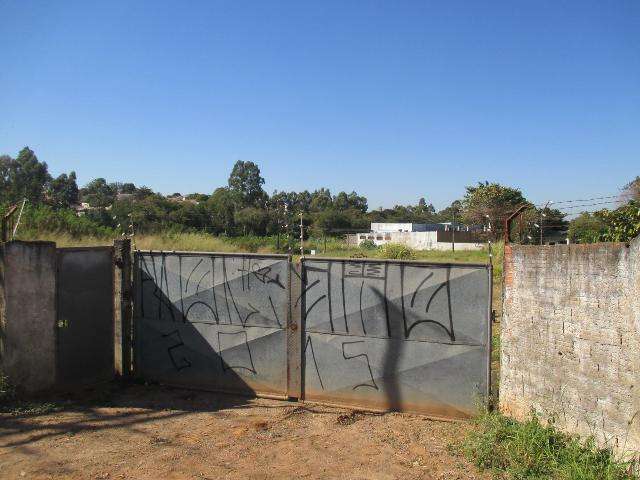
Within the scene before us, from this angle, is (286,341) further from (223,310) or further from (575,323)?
(575,323)

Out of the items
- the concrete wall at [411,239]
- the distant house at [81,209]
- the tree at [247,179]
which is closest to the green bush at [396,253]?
the distant house at [81,209]

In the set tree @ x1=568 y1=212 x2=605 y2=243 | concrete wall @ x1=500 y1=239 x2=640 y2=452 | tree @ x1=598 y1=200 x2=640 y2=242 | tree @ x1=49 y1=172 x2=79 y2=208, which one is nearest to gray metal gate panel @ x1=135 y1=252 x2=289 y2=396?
concrete wall @ x1=500 y1=239 x2=640 y2=452

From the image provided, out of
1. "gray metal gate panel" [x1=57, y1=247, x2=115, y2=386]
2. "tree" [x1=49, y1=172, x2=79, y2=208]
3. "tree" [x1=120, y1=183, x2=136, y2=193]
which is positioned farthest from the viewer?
"tree" [x1=120, y1=183, x2=136, y2=193]

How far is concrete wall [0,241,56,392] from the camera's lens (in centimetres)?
629

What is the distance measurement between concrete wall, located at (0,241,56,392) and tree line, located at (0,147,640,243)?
1.85 m

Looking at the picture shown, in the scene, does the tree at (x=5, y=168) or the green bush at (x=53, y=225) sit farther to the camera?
the tree at (x=5, y=168)

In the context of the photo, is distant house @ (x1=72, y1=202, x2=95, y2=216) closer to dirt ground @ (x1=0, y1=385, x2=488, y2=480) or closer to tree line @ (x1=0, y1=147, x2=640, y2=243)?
tree line @ (x1=0, y1=147, x2=640, y2=243)

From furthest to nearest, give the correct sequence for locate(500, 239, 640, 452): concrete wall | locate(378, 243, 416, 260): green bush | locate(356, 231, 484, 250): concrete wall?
locate(356, 231, 484, 250): concrete wall
locate(378, 243, 416, 260): green bush
locate(500, 239, 640, 452): concrete wall

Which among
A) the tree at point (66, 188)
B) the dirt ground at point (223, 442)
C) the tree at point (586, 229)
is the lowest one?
the dirt ground at point (223, 442)

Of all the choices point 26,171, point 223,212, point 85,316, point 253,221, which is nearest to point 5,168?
Answer: point 26,171

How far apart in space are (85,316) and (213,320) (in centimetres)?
186

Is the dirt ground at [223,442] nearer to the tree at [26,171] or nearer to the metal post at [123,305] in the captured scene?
the metal post at [123,305]

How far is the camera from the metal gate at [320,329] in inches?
228

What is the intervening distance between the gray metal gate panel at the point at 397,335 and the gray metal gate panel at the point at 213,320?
17.7 inches
